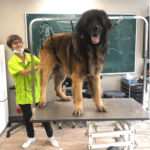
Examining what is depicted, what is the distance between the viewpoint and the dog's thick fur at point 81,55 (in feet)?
2.91

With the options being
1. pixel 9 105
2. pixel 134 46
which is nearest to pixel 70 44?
pixel 134 46

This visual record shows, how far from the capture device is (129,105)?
131 cm

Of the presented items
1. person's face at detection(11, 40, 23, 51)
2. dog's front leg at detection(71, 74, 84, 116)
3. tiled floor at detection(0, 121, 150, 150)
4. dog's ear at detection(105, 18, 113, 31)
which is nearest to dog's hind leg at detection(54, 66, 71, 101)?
dog's front leg at detection(71, 74, 84, 116)

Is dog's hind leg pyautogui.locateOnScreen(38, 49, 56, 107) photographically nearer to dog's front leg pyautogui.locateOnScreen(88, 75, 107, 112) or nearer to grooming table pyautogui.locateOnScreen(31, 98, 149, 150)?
grooming table pyautogui.locateOnScreen(31, 98, 149, 150)

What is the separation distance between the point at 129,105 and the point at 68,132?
147 centimetres

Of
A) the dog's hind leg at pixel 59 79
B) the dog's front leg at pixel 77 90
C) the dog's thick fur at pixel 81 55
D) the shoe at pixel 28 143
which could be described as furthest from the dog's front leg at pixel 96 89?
the shoe at pixel 28 143

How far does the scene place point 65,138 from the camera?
232 cm

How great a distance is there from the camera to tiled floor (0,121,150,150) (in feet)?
6.95

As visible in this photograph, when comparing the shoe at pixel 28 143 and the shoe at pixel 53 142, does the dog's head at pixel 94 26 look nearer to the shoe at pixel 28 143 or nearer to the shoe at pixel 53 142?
the shoe at pixel 53 142

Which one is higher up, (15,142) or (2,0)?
(2,0)

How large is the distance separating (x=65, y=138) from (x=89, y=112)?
1.39 meters

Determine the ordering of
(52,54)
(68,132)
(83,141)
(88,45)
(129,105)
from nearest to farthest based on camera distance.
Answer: (88,45), (52,54), (129,105), (83,141), (68,132)

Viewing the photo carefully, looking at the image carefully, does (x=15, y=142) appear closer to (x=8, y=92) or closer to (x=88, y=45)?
(x=8, y=92)

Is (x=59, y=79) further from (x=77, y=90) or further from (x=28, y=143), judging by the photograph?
(x=28, y=143)
